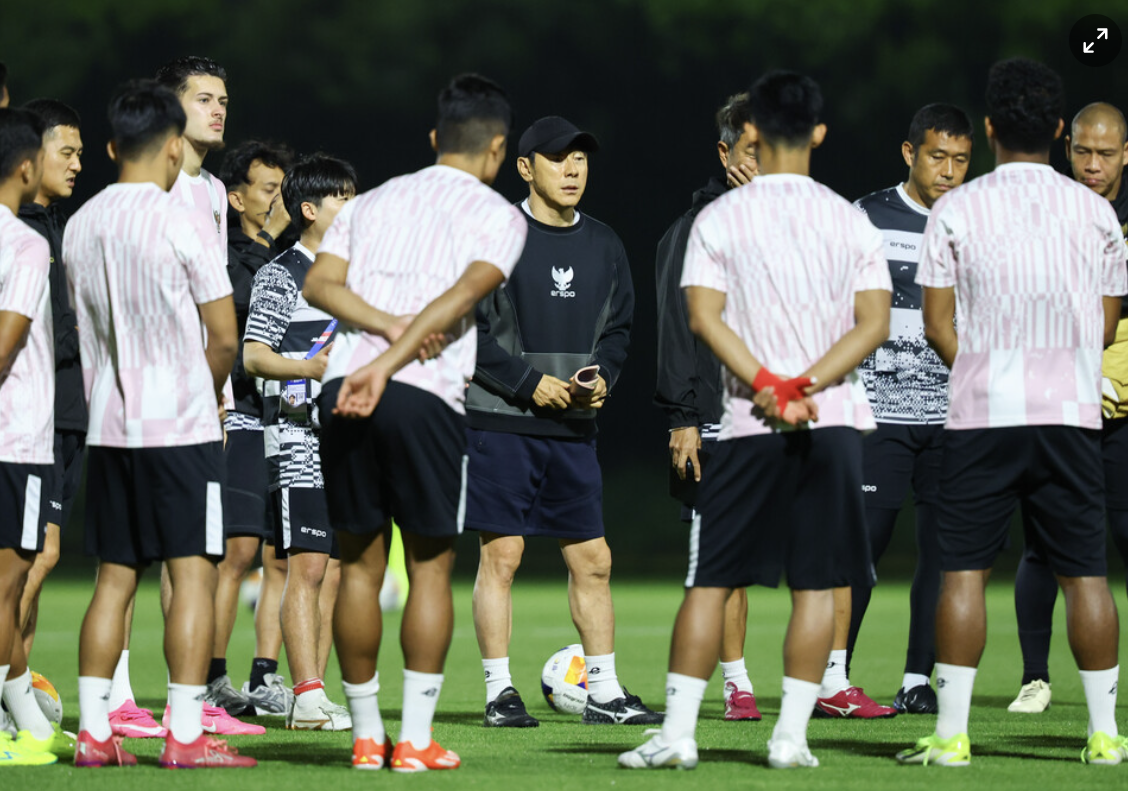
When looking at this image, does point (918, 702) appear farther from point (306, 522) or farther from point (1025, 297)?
point (306, 522)

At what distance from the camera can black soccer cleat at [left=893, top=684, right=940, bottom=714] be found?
18.4 ft

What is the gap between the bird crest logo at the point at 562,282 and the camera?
5.52m

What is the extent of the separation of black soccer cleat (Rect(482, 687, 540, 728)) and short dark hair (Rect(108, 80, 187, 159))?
2183 mm

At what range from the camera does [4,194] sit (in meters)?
4.22

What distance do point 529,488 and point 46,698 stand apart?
5.57 feet

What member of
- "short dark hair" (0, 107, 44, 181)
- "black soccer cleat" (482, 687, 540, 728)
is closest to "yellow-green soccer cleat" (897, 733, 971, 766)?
"black soccer cleat" (482, 687, 540, 728)

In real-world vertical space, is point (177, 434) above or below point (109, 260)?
below

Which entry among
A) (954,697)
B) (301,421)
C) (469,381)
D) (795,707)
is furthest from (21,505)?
(954,697)

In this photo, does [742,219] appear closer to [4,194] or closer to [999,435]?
[999,435]

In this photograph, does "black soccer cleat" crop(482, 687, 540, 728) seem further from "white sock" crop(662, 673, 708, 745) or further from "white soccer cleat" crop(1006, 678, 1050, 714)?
"white soccer cleat" crop(1006, 678, 1050, 714)

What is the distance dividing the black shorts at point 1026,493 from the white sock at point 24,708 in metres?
2.45

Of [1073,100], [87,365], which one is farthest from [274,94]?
[87,365]

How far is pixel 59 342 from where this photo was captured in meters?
5.01

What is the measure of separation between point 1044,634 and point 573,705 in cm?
176
